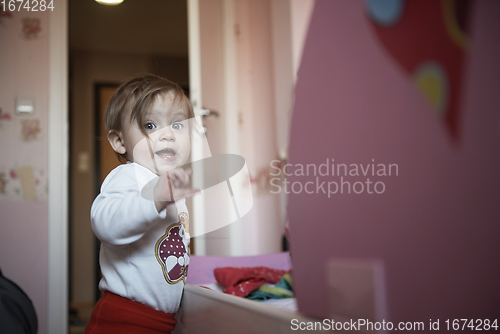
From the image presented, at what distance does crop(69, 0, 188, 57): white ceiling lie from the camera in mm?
2844

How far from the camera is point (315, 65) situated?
1.16 ft

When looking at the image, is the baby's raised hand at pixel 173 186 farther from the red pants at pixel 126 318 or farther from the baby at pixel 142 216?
the red pants at pixel 126 318

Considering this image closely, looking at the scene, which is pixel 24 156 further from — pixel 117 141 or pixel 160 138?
pixel 160 138

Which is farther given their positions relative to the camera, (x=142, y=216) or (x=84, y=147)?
(x=84, y=147)

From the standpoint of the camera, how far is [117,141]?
857 mm

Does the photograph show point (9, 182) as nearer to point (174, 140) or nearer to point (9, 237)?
point (9, 237)

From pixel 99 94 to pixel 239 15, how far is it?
1900 millimetres

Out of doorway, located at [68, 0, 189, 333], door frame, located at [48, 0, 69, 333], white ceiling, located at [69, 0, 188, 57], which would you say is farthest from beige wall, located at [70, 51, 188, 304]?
door frame, located at [48, 0, 69, 333]

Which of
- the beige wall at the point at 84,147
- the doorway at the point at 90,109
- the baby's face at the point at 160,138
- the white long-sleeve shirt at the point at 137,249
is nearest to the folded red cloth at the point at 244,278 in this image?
the white long-sleeve shirt at the point at 137,249

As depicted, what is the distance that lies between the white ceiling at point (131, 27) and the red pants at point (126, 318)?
2411 mm

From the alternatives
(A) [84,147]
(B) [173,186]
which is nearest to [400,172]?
(B) [173,186]

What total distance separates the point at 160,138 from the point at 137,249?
0.68 ft

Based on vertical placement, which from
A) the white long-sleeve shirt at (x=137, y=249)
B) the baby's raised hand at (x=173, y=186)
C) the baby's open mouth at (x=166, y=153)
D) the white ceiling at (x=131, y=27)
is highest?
the white ceiling at (x=131, y=27)

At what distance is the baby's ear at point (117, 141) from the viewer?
2.79ft
